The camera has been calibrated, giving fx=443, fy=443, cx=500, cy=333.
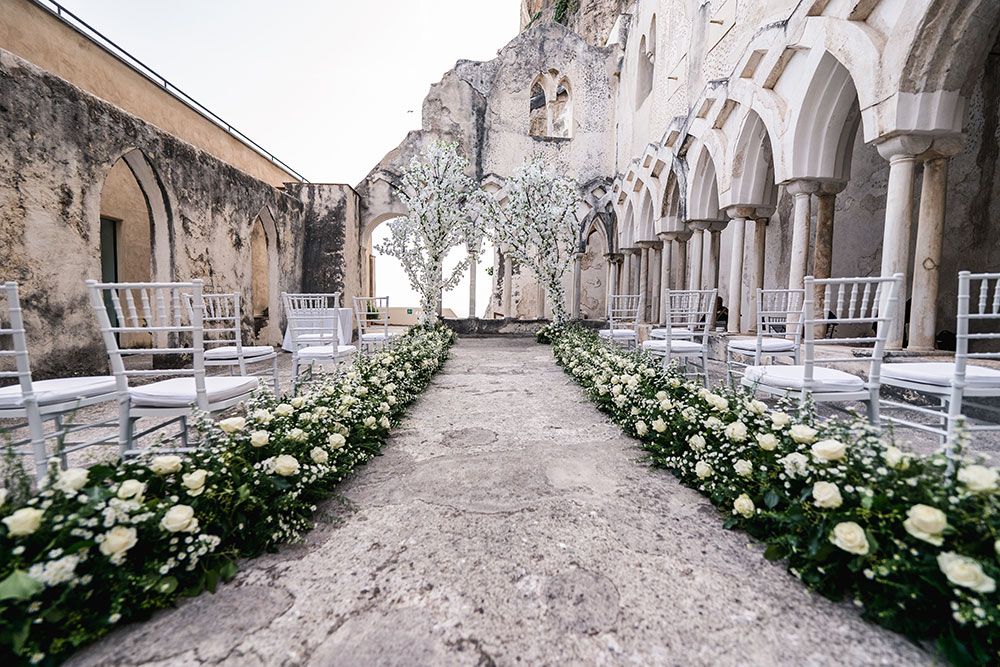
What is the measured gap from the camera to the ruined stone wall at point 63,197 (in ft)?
12.9

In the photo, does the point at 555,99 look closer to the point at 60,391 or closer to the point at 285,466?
the point at 60,391

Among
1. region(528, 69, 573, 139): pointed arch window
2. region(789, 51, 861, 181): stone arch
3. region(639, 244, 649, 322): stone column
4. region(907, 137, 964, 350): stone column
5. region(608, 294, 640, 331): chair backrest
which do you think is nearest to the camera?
region(907, 137, 964, 350): stone column

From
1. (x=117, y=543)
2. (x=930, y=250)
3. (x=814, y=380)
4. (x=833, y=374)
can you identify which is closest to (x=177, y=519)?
(x=117, y=543)

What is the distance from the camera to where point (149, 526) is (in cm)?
141

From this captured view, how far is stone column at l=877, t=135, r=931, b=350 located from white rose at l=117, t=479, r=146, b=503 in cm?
547

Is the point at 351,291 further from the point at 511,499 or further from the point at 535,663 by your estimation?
the point at 535,663

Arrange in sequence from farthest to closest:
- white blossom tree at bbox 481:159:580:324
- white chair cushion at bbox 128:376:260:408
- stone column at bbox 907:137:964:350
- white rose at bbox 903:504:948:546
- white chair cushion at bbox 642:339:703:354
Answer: white blossom tree at bbox 481:159:580:324 < white chair cushion at bbox 642:339:703:354 < stone column at bbox 907:137:964:350 < white chair cushion at bbox 128:376:260:408 < white rose at bbox 903:504:948:546

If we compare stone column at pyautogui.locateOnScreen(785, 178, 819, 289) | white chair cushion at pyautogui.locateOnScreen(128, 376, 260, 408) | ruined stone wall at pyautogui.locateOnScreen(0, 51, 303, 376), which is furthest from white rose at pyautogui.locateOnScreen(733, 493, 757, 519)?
ruined stone wall at pyautogui.locateOnScreen(0, 51, 303, 376)

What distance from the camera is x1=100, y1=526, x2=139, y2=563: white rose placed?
1.25 meters

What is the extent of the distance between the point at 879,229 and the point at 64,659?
382 inches

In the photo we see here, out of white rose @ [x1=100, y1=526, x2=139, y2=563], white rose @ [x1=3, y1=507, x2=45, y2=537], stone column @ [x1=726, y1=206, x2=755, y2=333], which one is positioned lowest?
white rose @ [x1=100, y1=526, x2=139, y2=563]

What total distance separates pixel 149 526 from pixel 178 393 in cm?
82

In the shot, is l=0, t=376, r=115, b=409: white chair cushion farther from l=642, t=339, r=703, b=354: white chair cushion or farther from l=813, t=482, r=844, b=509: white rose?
l=642, t=339, r=703, b=354: white chair cushion

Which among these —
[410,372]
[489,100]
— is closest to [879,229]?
[410,372]
